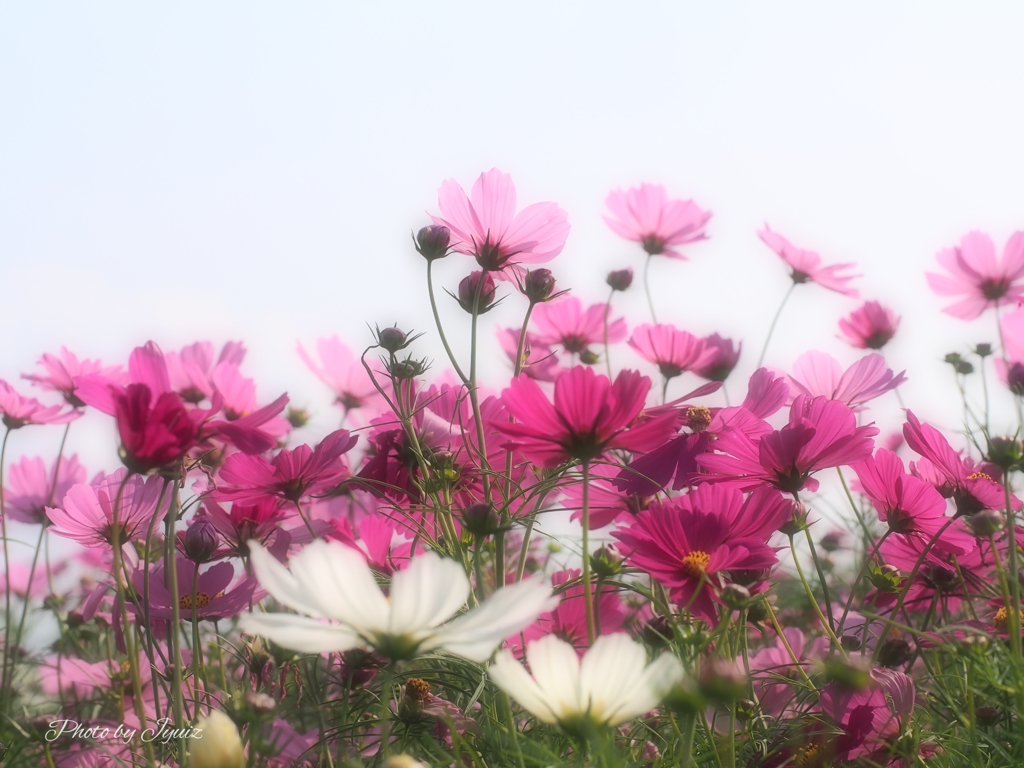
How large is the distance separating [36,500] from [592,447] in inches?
34.4

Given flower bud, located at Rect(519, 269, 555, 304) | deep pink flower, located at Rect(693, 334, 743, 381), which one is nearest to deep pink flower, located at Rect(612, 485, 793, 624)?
flower bud, located at Rect(519, 269, 555, 304)

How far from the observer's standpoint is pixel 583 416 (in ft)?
1.56

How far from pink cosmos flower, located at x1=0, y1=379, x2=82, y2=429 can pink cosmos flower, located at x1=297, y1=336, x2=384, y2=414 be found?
0.27 m

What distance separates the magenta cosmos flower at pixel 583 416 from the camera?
18.5 inches

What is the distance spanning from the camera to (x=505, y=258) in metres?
0.70

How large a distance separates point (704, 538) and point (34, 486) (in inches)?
36.1

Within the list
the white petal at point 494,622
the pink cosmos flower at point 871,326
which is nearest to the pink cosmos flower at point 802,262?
the pink cosmos flower at point 871,326

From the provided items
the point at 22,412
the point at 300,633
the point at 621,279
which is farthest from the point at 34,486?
the point at 300,633

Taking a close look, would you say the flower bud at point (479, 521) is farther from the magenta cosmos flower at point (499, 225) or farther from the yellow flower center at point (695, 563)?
the magenta cosmos flower at point (499, 225)

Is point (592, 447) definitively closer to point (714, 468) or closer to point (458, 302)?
point (714, 468)

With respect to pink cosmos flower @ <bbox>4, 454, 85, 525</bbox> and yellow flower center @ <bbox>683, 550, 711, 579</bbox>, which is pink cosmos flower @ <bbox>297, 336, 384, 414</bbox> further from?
yellow flower center @ <bbox>683, 550, 711, 579</bbox>

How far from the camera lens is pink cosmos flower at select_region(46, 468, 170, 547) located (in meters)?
0.68

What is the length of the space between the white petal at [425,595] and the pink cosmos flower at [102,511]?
1.22 feet

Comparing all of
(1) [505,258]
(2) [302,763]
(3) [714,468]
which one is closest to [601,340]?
(1) [505,258]
